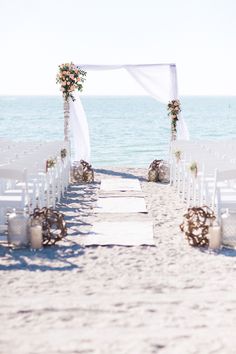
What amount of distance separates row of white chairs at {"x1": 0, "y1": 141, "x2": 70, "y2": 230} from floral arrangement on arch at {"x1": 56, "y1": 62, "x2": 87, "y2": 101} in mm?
1780

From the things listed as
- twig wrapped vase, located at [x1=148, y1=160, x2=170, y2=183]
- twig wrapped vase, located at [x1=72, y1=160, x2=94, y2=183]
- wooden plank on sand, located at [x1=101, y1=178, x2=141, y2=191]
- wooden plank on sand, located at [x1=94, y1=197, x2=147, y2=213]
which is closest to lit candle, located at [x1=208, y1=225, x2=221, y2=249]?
wooden plank on sand, located at [x1=94, y1=197, x2=147, y2=213]

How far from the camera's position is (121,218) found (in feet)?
28.1

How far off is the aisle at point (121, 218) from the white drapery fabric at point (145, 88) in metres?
2.16

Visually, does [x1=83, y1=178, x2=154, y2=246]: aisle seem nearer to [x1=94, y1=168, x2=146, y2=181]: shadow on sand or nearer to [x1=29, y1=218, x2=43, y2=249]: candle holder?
[x1=29, y1=218, x2=43, y2=249]: candle holder

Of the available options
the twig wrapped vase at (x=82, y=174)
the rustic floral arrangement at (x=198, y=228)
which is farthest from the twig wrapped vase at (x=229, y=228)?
the twig wrapped vase at (x=82, y=174)

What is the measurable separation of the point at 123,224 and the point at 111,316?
346cm

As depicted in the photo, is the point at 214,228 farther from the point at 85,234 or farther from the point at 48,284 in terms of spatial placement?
the point at 48,284

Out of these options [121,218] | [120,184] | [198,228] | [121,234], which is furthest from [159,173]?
[198,228]

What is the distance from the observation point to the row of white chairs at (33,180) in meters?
7.20

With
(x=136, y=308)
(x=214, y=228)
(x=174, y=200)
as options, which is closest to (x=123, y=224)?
(x=214, y=228)

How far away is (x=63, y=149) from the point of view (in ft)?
37.6

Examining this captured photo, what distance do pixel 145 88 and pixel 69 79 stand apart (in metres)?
1.89

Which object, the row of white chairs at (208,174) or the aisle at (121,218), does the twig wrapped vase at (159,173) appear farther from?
the aisle at (121,218)

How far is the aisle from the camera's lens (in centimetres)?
726
